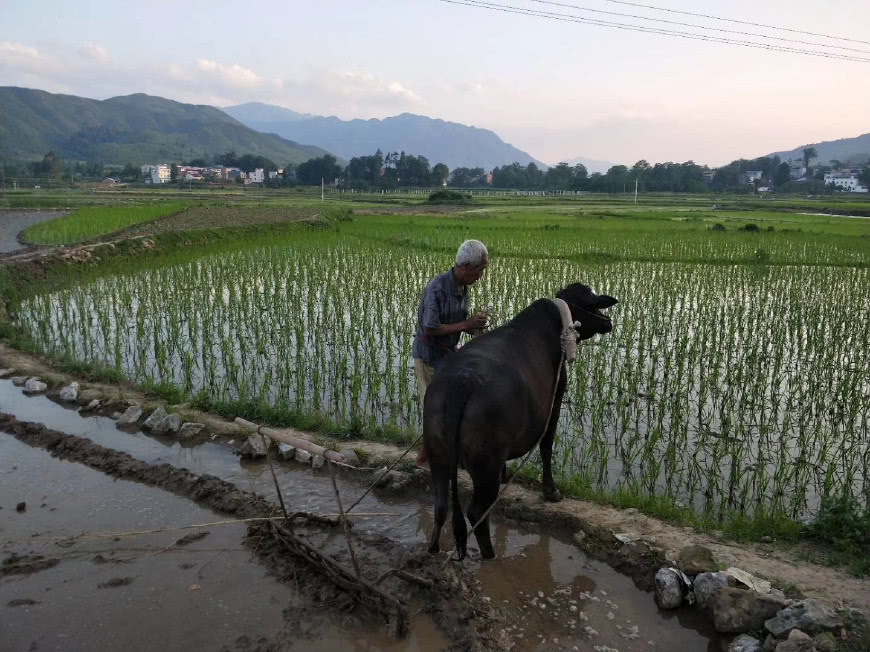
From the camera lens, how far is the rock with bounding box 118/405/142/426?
5.46m

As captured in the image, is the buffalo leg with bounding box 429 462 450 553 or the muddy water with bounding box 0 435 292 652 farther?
the buffalo leg with bounding box 429 462 450 553

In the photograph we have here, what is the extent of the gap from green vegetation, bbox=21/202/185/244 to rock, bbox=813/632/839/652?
60.6 ft

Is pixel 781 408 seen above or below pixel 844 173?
below

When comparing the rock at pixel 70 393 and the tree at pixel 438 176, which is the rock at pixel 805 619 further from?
the tree at pixel 438 176

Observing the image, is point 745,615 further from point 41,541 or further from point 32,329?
point 32,329

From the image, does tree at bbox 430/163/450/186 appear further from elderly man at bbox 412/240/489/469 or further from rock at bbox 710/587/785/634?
rock at bbox 710/587/785/634

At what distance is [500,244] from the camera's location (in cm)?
1848

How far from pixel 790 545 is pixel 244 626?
3019mm

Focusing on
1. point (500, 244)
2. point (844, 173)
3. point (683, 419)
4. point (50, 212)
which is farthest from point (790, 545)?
point (844, 173)

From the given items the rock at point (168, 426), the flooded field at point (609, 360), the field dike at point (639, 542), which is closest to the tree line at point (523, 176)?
the flooded field at point (609, 360)

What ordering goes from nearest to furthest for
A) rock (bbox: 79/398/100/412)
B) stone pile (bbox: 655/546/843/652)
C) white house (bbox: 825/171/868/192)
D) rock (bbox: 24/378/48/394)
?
1. stone pile (bbox: 655/546/843/652)
2. rock (bbox: 79/398/100/412)
3. rock (bbox: 24/378/48/394)
4. white house (bbox: 825/171/868/192)

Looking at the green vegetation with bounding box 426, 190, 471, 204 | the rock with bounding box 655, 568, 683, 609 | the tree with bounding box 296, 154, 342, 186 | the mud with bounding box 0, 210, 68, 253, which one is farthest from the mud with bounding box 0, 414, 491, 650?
the tree with bounding box 296, 154, 342, 186

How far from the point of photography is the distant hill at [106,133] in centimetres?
12225

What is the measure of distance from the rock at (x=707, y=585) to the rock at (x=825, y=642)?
47cm
